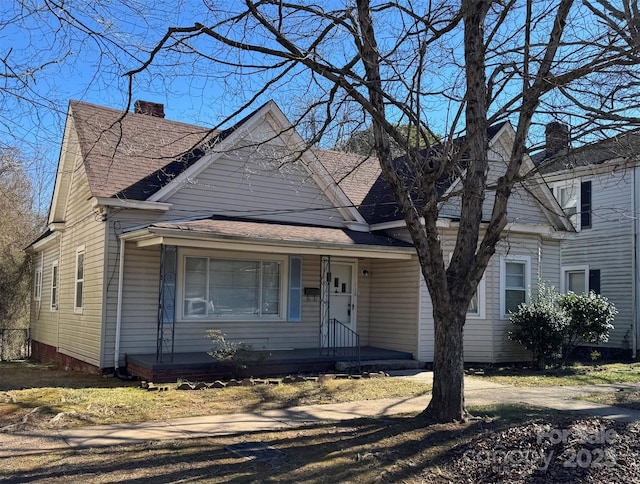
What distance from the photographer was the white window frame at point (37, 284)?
19948 mm

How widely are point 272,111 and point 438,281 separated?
8.27 meters

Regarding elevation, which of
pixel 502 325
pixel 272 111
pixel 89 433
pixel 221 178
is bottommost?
pixel 89 433

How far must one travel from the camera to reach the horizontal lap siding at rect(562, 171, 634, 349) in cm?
1912

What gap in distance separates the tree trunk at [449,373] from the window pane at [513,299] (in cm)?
823

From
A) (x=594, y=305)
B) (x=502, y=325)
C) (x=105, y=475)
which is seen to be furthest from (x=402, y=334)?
(x=105, y=475)

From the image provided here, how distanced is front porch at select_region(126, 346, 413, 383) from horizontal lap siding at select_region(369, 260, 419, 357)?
525 mm

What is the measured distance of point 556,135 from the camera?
8.45 metres

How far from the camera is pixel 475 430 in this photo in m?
6.77

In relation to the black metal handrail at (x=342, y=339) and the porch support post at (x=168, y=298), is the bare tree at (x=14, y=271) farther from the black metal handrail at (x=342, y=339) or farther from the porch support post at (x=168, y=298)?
the black metal handrail at (x=342, y=339)

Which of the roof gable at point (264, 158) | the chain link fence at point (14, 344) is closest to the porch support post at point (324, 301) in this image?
the roof gable at point (264, 158)

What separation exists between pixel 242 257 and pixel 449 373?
7.25 m

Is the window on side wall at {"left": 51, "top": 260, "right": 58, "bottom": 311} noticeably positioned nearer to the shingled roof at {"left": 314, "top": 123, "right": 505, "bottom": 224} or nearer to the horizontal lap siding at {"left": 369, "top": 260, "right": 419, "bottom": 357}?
the shingled roof at {"left": 314, "top": 123, "right": 505, "bottom": 224}

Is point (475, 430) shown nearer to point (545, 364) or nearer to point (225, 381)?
point (225, 381)

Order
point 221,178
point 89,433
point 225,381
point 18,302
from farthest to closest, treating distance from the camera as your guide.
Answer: point 18,302 < point 221,178 < point 225,381 < point 89,433
